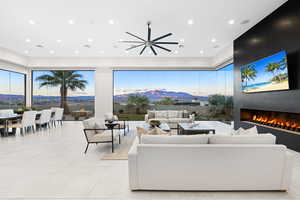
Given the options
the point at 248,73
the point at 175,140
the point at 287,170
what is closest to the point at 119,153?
the point at 175,140

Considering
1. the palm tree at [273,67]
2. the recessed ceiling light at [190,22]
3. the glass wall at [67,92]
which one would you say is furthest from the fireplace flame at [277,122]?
the glass wall at [67,92]

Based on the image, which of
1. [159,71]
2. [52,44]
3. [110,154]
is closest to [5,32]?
[52,44]

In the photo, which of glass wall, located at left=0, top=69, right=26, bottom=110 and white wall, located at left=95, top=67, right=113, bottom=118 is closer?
glass wall, located at left=0, top=69, right=26, bottom=110

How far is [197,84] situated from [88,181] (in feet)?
25.5

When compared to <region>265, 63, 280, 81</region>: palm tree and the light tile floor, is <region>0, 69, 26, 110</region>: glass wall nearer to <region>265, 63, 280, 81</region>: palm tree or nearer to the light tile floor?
the light tile floor

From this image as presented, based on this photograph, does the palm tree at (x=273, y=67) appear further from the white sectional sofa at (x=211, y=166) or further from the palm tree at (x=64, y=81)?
the palm tree at (x=64, y=81)

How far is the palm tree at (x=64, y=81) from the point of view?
8586mm

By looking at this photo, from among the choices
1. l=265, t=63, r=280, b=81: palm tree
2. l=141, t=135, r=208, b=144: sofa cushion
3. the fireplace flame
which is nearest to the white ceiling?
l=265, t=63, r=280, b=81: palm tree

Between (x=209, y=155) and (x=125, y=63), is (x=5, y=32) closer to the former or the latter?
(x=125, y=63)

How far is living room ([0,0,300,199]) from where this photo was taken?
1.89m

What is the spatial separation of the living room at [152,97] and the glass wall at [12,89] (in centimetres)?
5

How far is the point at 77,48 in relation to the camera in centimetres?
648

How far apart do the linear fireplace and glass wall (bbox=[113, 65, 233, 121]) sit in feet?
11.1

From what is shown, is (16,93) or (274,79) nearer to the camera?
(274,79)
